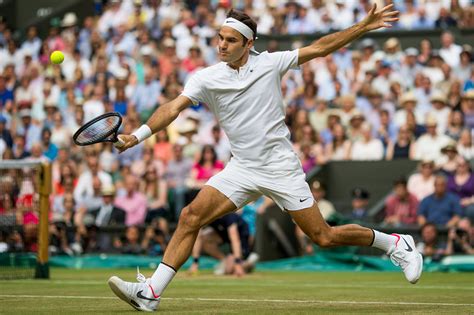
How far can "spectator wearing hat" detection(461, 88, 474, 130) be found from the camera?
20484 mm

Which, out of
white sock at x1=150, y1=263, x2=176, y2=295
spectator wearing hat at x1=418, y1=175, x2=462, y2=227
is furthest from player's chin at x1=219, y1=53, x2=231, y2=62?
spectator wearing hat at x1=418, y1=175, x2=462, y2=227

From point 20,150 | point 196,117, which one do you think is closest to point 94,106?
point 20,150

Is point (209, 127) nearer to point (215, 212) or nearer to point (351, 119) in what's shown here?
point (351, 119)

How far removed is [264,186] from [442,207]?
941 cm

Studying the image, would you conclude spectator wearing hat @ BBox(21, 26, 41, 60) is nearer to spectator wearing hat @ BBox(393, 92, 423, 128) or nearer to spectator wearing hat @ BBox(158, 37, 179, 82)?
spectator wearing hat @ BBox(158, 37, 179, 82)

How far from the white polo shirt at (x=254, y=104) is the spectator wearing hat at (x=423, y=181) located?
9690mm

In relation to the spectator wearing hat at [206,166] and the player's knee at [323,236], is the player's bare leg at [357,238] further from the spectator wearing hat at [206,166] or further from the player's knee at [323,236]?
the spectator wearing hat at [206,166]

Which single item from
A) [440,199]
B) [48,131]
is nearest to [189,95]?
[440,199]

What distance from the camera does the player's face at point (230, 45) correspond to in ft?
33.3

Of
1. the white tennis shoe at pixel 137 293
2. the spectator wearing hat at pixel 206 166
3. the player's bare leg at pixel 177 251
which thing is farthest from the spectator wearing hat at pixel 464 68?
the white tennis shoe at pixel 137 293

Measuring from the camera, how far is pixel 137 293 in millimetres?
9781

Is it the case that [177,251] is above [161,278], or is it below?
above

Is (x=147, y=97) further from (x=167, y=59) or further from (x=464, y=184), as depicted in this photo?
(x=464, y=184)

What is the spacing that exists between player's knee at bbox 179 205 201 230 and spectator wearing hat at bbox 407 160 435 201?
10103mm
